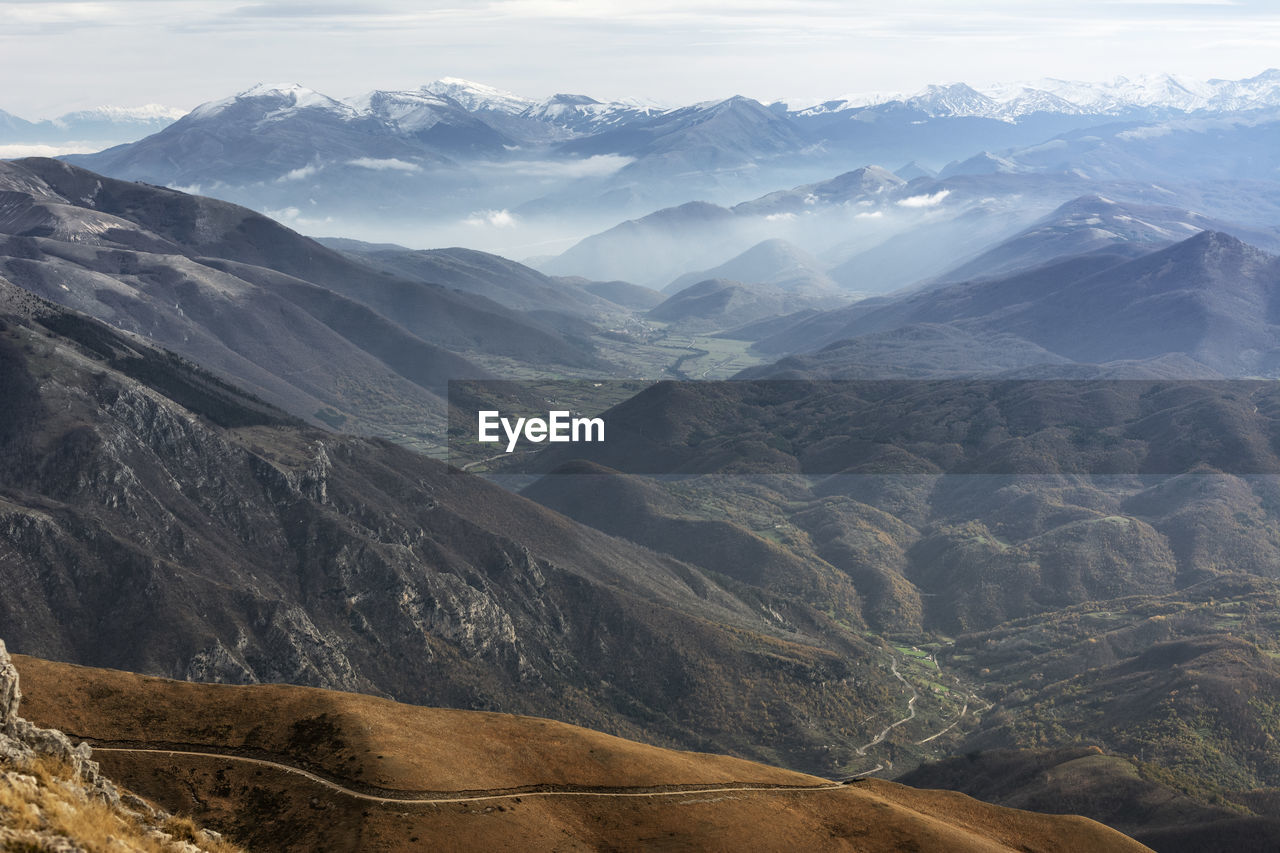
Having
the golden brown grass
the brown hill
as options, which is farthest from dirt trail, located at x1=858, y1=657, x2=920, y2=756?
the golden brown grass

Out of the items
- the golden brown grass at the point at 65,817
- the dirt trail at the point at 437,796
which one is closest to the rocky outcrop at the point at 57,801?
the golden brown grass at the point at 65,817

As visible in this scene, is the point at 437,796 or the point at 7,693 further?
the point at 437,796

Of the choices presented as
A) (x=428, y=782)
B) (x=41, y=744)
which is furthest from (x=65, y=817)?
→ (x=428, y=782)

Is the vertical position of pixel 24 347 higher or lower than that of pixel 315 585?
higher

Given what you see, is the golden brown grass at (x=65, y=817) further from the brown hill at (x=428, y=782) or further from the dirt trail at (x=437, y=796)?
the dirt trail at (x=437, y=796)

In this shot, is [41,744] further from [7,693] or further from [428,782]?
[428,782]

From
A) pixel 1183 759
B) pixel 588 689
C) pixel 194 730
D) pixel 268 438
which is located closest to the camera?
pixel 194 730

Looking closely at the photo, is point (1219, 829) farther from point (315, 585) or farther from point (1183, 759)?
point (315, 585)

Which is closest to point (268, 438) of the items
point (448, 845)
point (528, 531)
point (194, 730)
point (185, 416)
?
point (185, 416)
